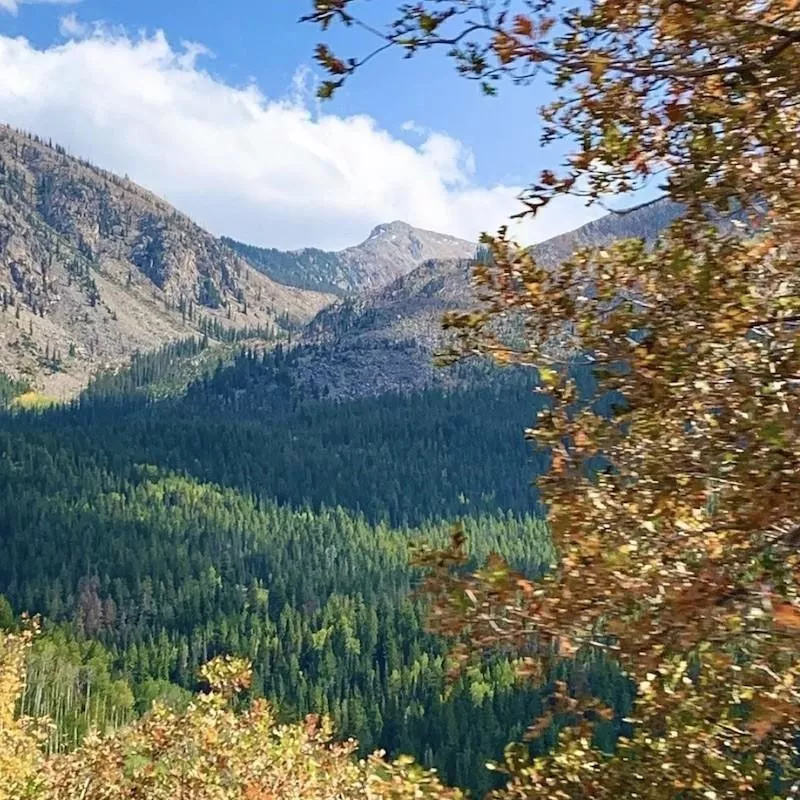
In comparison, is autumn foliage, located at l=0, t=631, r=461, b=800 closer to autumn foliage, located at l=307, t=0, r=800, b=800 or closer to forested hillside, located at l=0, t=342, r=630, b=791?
autumn foliage, located at l=307, t=0, r=800, b=800

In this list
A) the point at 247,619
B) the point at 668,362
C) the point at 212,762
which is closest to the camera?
the point at 668,362

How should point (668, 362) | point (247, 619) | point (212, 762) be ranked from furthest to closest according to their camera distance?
point (247, 619) < point (212, 762) < point (668, 362)

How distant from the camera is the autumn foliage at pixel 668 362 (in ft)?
16.6

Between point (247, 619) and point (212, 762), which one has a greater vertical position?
point (212, 762)

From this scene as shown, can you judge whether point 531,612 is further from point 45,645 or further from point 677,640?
point 45,645

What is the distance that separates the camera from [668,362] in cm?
550

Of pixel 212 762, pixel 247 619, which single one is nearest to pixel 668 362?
pixel 212 762

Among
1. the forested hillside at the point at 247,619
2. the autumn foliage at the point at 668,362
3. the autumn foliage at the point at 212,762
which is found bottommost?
the forested hillside at the point at 247,619

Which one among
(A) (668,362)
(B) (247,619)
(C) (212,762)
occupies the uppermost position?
(A) (668,362)

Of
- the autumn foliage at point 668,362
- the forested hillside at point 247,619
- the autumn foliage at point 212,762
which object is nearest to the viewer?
the autumn foliage at point 668,362

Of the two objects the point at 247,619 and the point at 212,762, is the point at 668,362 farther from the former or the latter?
the point at 247,619

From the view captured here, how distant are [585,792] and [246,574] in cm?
16600

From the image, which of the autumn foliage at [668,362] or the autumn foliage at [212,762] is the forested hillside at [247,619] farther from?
the autumn foliage at [668,362]

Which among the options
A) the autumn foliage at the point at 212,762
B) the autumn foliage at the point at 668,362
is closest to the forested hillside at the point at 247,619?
the autumn foliage at the point at 212,762
